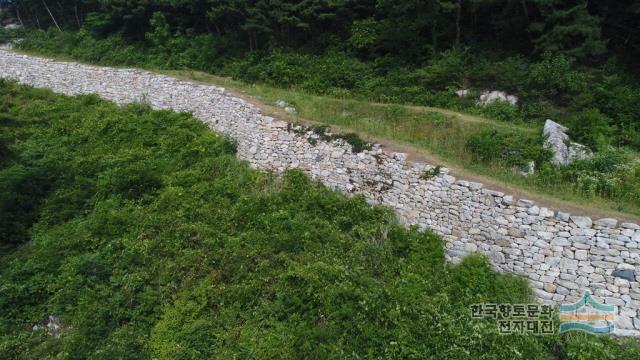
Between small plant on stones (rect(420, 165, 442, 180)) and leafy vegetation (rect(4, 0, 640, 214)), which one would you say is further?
leafy vegetation (rect(4, 0, 640, 214))

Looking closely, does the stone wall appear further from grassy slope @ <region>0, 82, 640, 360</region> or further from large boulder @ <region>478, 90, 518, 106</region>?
large boulder @ <region>478, 90, 518, 106</region>

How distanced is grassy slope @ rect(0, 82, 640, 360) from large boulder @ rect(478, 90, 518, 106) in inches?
254

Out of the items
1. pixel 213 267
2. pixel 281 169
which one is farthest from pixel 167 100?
pixel 213 267

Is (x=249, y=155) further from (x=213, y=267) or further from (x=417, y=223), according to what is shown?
(x=417, y=223)

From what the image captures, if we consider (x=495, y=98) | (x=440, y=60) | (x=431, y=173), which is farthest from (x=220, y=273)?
(x=440, y=60)

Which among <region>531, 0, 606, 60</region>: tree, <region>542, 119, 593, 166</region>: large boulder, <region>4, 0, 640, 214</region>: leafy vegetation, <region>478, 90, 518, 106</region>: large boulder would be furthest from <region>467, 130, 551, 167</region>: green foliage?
<region>531, 0, 606, 60</region>: tree

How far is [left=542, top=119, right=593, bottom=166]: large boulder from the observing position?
898 centimetres

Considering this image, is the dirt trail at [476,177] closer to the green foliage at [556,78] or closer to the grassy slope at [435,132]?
the grassy slope at [435,132]

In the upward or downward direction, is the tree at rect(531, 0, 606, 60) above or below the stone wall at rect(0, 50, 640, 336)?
above

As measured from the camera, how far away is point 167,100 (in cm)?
1390

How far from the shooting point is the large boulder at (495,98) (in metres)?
12.0

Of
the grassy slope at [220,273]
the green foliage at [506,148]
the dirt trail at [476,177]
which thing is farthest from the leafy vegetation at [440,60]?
the grassy slope at [220,273]

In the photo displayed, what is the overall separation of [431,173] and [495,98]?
5.29m

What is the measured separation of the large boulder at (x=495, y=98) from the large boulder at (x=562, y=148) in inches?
92.8
